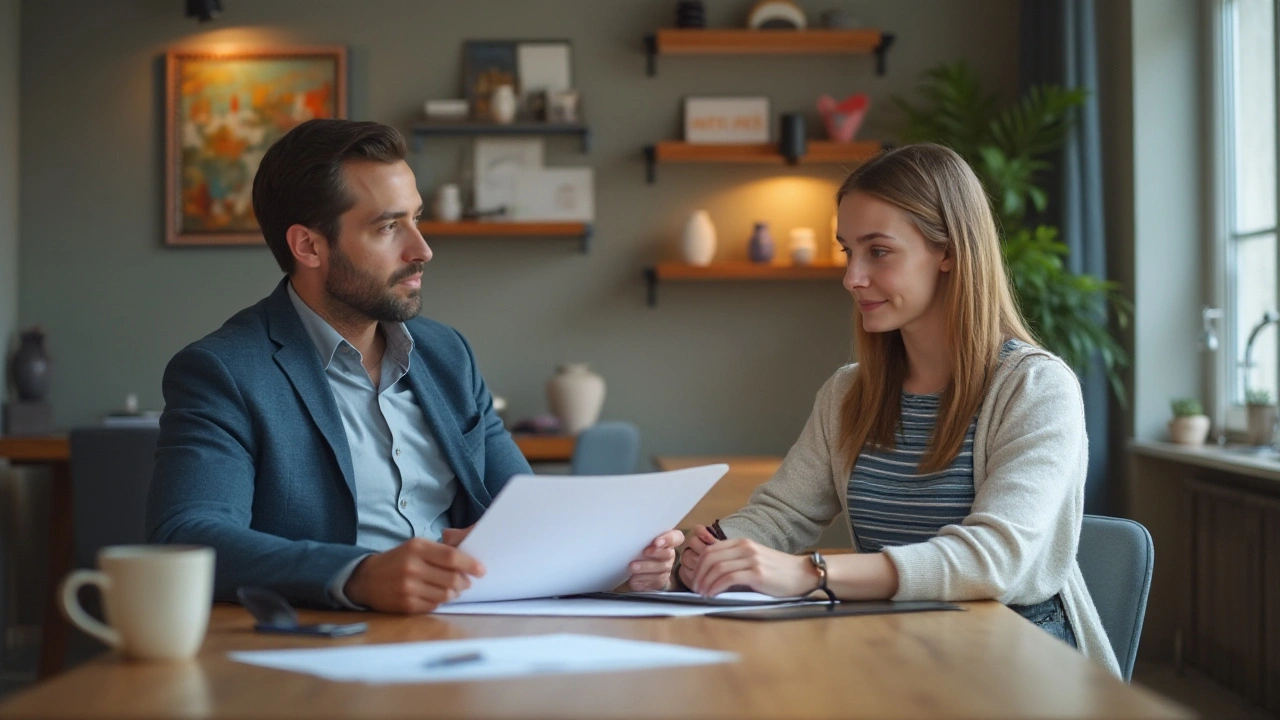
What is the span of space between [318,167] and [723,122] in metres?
3.06

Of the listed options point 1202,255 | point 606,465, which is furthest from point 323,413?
point 1202,255

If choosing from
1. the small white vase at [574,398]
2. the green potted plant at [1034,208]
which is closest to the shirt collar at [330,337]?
the green potted plant at [1034,208]

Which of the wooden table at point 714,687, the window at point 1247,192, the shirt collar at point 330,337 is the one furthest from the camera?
the window at point 1247,192

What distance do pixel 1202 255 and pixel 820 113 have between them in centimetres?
151

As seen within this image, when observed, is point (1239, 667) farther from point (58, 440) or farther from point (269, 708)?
point (58, 440)

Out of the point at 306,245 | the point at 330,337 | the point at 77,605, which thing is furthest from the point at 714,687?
the point at 306,245

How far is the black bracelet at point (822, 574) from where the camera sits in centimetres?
139

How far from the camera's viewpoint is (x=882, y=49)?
186 inches

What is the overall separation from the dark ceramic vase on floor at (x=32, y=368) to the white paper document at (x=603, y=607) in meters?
3.69

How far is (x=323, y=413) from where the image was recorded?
167cm

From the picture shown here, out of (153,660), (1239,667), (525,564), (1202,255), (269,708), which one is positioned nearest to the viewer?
(269,708)

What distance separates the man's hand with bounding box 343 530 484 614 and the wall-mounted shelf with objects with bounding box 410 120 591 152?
11.6 feet

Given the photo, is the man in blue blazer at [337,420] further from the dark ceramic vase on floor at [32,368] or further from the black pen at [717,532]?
the dark ceramic vase on floor at [32,368]

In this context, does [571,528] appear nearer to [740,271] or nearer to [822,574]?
[822,574]
